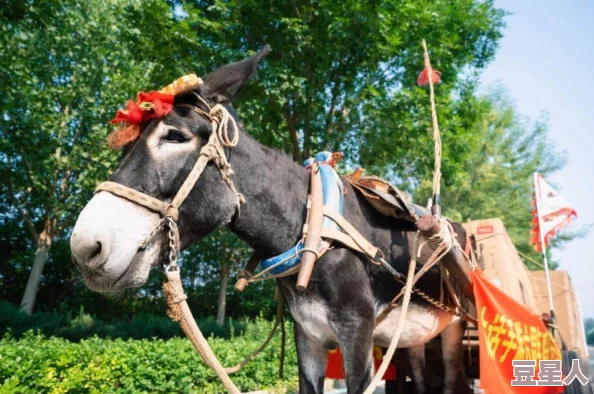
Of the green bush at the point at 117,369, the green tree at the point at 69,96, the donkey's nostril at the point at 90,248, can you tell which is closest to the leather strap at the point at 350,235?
the donkey's nostril at the point at 90,248

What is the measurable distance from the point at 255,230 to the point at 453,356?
2111mm

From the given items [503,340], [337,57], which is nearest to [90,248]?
[503,340]

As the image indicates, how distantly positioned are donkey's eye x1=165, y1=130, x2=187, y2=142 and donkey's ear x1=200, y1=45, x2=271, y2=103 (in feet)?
1.03

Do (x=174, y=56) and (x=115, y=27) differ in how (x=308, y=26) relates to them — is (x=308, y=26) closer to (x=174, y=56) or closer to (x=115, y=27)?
(x=174, y=56)

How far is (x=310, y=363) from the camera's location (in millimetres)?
2672

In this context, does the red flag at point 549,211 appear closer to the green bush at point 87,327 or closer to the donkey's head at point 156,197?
the donkey's head at point 156,197

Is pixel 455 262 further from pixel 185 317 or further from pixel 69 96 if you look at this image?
pixel 69 96

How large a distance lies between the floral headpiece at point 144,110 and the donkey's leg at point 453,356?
2.70 metres

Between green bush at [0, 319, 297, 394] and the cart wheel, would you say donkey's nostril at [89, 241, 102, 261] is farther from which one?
the cart wheel

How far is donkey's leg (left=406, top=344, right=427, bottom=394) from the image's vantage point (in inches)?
138

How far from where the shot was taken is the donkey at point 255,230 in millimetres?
1727

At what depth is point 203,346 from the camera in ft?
5.82

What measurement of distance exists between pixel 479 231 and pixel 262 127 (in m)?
5.84

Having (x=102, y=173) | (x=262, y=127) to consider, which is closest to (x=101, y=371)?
(x=262, y=127)
